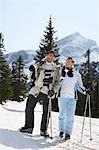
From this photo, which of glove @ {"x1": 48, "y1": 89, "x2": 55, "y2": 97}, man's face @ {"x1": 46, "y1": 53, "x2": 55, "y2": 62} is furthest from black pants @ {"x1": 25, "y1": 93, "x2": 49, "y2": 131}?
man's face @ {"x1": 46, "y1": 53, "x2": 55, "y2": 62}

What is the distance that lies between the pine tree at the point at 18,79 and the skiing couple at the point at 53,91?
1170 inches

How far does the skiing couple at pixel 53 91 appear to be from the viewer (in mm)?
7117

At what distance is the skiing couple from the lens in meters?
7.12

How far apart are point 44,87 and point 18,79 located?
32.4 metres

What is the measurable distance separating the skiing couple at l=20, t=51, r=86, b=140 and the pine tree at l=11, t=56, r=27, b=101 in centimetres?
2972

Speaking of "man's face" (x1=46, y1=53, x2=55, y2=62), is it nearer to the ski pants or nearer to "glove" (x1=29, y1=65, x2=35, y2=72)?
"glove" (x1=29, y1=65, x2=35, y2=72)

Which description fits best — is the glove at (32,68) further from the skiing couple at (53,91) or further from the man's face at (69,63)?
the man's face at (69,63)

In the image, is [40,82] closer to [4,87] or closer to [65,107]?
[65,107]

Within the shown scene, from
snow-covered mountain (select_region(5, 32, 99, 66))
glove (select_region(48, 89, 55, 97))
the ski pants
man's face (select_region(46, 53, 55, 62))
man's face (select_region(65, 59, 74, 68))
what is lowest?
the ski pants

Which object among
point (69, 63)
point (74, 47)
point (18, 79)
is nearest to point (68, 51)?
point (69, 63)

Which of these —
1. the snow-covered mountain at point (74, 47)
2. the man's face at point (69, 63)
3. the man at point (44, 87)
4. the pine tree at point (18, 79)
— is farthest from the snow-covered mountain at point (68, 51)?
the pine tree at point (18, 79)

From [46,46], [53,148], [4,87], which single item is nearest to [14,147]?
[53,148]

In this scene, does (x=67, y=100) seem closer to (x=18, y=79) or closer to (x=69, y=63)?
(x=69, y=63)

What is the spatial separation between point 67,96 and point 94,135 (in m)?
1.44
